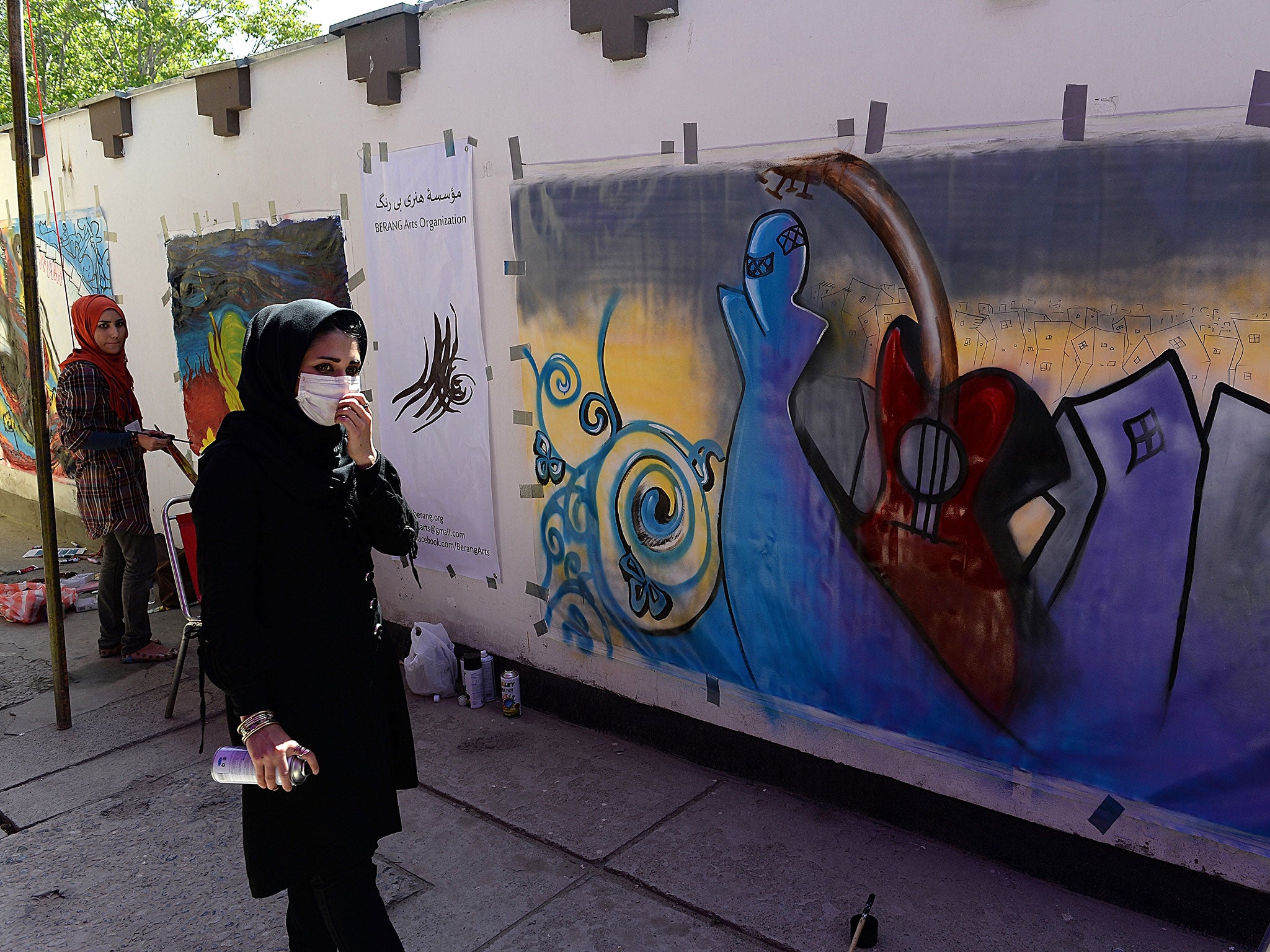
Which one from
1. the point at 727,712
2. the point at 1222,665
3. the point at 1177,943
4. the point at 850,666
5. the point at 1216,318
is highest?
the point at 1216,318

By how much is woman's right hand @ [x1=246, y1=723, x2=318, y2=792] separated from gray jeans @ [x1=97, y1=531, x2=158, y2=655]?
146 inches

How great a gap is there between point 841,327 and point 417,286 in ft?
7.72

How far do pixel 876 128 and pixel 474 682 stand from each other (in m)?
3.07

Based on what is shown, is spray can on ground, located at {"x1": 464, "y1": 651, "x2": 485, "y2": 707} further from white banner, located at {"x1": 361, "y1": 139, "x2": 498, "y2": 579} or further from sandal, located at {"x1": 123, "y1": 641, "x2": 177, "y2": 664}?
sandal, located at {"x1": 123, "y1": 641, "x2": 177, "y2": 664}

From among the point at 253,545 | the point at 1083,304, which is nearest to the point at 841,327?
the point at 1083,304

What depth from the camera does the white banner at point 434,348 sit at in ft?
15.0

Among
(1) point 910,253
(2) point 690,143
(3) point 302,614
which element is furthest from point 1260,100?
(3) point 302,614

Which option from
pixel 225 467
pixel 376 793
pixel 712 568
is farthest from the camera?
pixel 712 568

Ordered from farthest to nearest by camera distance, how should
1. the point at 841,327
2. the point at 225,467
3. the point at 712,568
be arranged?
the point at 712,568 → the point at 841,327 → the point at 225,467

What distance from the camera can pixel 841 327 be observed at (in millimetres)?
3344

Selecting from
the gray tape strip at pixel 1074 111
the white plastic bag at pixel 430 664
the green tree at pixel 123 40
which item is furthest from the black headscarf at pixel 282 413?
the green tree at pixel 123 40

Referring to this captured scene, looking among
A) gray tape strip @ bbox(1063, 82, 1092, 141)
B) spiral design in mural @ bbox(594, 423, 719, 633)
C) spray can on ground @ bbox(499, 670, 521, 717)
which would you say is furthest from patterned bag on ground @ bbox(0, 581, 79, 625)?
gray tape strip @ bbox(1063, 82, 1092, 141)

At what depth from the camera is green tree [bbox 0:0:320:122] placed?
61.3 feet

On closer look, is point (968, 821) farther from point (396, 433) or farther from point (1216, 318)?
point (396, 433)
